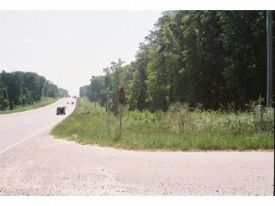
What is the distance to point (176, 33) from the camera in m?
45.1

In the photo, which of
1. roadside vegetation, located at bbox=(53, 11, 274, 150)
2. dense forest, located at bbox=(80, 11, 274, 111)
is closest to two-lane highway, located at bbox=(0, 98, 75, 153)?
roadside vegetation, located at bbox=(53, 11, 274, 150)

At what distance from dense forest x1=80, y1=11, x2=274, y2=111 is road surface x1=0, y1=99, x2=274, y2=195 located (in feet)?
33.3

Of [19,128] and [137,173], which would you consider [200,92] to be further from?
[137,173]

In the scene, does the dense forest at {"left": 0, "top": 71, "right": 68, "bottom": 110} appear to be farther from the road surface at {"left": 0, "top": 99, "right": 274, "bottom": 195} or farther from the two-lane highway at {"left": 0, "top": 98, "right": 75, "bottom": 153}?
the road surface at {"left": 0, "top": 99, "right": 274, "bottom": 195}

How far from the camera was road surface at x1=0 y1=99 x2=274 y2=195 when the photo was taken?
28.0ft

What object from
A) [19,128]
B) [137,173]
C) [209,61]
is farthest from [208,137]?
[209,61]

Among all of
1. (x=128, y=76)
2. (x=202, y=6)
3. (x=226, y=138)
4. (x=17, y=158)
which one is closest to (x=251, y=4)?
(x=202, y=6)

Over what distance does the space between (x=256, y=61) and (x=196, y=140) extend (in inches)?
750

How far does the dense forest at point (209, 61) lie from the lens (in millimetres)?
31875

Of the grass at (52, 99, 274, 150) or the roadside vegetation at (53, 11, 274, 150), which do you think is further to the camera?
the roadside vegetation at (53, 11, 274, 150)

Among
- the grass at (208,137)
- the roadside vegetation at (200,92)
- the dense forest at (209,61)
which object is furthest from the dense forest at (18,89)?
the grass at (208,137)

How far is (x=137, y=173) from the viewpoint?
1019cm

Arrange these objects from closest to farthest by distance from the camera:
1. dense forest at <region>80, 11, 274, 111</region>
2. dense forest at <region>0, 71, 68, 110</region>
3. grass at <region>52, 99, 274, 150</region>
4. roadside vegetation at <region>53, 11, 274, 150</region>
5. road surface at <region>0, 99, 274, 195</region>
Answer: road surface at <region>0, 99, 274, 195</region>
grass at <region>52, 99, 274, 150</region>
roadside vegetation at <region>53, 11, 274, 150</region>
dense forest at <region>80, 11, 274, 111</region>
dense forest at <region>0, 71, 68, 110</region>

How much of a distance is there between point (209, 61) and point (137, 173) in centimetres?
3030
